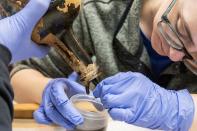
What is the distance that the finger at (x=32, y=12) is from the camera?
29.6 inches

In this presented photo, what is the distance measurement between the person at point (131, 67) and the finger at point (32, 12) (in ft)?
0.34

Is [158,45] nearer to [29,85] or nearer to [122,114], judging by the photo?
[122,114]

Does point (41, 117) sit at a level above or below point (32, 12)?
below

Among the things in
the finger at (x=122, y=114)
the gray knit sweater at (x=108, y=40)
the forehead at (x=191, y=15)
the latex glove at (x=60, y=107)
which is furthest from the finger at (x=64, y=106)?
A: the forehead at (x=191, y=15)

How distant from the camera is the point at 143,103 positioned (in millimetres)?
781

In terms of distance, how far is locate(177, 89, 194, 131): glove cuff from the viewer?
0.82 m

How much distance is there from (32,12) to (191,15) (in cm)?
37

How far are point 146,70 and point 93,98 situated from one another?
284mm

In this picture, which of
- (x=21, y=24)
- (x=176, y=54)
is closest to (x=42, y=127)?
(x=21, y=24)

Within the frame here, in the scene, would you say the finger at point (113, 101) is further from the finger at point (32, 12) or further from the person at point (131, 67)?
the finger at point (32, 12)

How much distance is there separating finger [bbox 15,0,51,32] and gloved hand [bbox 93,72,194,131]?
0.21m

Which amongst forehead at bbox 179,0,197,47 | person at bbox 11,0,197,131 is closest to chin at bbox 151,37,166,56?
person at bbox 11,0,197,131

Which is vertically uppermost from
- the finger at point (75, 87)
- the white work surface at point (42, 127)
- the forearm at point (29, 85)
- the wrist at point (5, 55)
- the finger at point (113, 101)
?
the wrist at point (5, 55)

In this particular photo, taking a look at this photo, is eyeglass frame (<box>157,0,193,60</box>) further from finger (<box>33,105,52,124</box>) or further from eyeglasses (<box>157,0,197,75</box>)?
finger (<box>33,105,52,124</box>)
